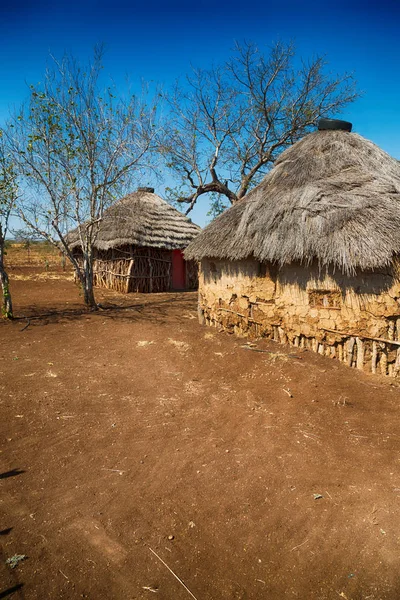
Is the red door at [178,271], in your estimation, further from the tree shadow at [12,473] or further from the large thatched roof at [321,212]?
the tree shadow at [12,473]

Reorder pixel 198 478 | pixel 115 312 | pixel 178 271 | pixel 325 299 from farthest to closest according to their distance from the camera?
pixel 178 271
pixel 115 312
pixel 325 299
pixel 198 478

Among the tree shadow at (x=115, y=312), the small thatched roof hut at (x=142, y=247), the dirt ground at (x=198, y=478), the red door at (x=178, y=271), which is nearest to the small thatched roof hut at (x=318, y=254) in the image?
the dirt ground at (x=198, y=478)

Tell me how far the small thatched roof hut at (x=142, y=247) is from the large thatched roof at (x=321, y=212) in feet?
21.5

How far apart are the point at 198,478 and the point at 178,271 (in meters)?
14.4

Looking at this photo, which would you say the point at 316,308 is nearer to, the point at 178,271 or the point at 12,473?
the point at 12,473

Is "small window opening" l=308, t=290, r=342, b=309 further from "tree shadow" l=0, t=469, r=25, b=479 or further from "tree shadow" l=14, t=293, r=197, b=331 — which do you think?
"tree shadow" l=0, t=469, r=25, b=479

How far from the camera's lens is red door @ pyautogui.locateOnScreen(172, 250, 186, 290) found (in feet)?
56.9

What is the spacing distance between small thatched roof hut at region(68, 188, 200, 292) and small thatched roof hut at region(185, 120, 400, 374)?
646 cm

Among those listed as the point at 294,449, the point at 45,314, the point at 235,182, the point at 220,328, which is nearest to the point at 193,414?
the point at 294,449

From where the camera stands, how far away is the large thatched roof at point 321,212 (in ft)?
19.7

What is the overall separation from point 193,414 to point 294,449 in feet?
4.55

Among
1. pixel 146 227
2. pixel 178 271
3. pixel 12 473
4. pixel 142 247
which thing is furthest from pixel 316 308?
pixel 178 271

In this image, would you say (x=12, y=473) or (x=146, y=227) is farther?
(x=146, y=227)

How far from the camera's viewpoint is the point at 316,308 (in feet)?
21.9
